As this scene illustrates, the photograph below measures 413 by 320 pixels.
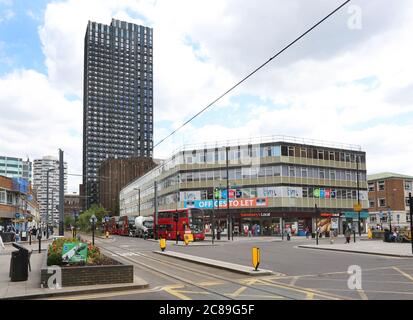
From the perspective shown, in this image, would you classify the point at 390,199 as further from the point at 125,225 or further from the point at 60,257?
the point at 60,257

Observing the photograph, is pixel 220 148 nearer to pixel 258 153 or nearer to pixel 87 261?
pixel 258 153

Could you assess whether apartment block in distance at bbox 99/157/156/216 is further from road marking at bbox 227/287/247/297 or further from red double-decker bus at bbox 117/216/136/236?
road marking at bbox 227/287/247/297

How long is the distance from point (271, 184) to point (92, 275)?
A: 202ft

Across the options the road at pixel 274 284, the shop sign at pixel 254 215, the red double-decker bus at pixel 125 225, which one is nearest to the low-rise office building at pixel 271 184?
the shop sign at pixel 254 215

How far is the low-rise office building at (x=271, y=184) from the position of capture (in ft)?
239

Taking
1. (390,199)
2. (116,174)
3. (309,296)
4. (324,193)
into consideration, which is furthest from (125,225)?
(309,296)

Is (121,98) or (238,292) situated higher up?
(121,98)

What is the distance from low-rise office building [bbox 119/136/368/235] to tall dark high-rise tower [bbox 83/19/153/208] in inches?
463

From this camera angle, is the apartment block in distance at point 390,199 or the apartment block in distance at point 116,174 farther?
the apartment block in distance at point 116,174

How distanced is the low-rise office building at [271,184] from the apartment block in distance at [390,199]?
19.1 metres

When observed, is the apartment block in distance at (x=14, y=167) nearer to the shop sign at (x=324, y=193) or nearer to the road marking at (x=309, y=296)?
the shop sign at (x=324, y=193)

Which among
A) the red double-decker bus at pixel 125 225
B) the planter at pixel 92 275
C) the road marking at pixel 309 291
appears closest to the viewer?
the road marking at pixel 309 291

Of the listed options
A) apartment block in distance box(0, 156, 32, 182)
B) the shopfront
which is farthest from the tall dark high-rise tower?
the shopfront

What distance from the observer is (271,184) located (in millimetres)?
73062
